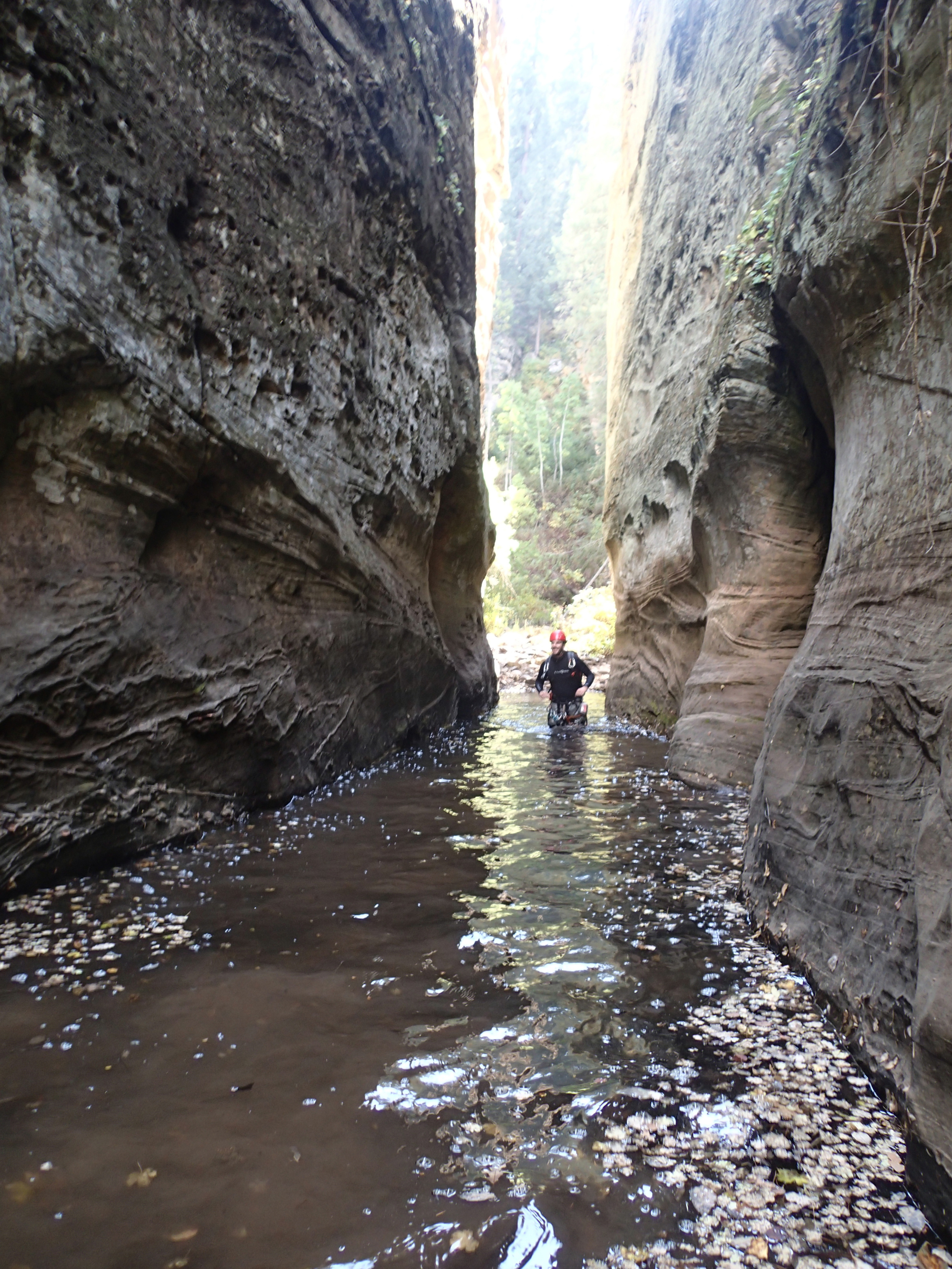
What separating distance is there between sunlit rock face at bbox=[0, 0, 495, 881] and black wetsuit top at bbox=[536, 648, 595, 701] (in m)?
3.32

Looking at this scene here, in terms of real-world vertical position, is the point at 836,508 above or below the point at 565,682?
above

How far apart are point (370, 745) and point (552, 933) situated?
5187 millimetres

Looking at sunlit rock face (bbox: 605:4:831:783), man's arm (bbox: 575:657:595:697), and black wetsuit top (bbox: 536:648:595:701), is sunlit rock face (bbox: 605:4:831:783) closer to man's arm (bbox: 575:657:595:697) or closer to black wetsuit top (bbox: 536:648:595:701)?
man's arm (bbox: 575:657:595:697)

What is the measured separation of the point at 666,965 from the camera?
353 cm

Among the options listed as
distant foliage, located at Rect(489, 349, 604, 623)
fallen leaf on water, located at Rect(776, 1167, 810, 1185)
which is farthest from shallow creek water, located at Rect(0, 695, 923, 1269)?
distant foliage, located at Rect(489, 349, 604, 623)

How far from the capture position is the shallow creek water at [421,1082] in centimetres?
189

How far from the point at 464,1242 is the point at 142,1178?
0.88m

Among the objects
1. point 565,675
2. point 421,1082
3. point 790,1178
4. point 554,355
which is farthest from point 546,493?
point 790,1178

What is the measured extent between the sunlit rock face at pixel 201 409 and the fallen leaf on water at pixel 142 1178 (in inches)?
104

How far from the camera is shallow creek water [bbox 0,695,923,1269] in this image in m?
1.89

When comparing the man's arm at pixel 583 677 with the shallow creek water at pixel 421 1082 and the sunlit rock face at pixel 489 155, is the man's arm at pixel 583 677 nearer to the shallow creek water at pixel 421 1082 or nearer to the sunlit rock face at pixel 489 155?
the shallow creek water at pixel 421 1082

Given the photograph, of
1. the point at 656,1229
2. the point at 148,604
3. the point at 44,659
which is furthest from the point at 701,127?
the point at 656,1229

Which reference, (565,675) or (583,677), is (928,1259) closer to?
Result: (565,675)

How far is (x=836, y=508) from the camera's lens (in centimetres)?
500
